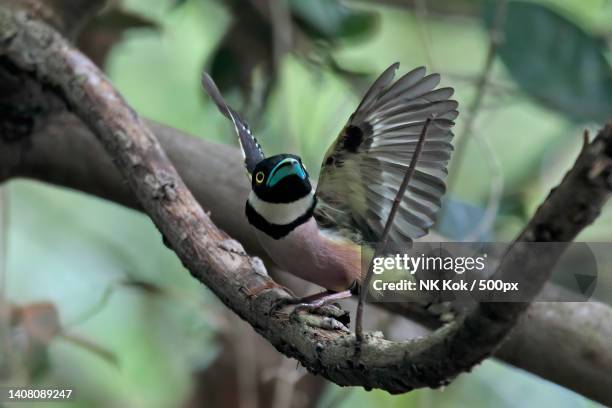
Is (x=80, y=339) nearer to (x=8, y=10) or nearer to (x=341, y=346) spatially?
(x=8, y=10)

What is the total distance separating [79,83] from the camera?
5.34 ft

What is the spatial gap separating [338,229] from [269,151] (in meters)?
1.42

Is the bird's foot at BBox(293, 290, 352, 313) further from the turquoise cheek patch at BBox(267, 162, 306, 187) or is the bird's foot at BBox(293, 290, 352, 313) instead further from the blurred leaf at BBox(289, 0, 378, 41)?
the blurred leaf at BBox(289, 0, 378, 41)

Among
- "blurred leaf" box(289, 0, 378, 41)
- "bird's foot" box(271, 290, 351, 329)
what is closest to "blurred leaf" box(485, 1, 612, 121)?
"blurred leaf" box(289, 0, 378, 41)

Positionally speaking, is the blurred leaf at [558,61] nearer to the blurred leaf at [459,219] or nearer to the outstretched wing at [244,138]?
the blurred leaf at [459,219]

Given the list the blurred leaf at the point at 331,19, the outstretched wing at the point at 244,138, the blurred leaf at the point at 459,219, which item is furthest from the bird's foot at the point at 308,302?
the blurred leaf at the point at 331,19

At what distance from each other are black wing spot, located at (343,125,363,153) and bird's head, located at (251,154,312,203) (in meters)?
0.07

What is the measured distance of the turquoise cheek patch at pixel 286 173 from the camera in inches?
46.8

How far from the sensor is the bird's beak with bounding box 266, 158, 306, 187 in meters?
1.18

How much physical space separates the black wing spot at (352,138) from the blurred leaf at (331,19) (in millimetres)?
1079

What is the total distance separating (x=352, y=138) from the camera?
1205 mm

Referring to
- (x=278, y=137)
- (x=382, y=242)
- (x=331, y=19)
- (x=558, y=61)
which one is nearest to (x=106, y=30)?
(x=331, y=19)

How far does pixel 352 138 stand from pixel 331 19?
1.13 m

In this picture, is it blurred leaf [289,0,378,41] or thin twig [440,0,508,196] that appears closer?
thin twig [440,0,508,196]
